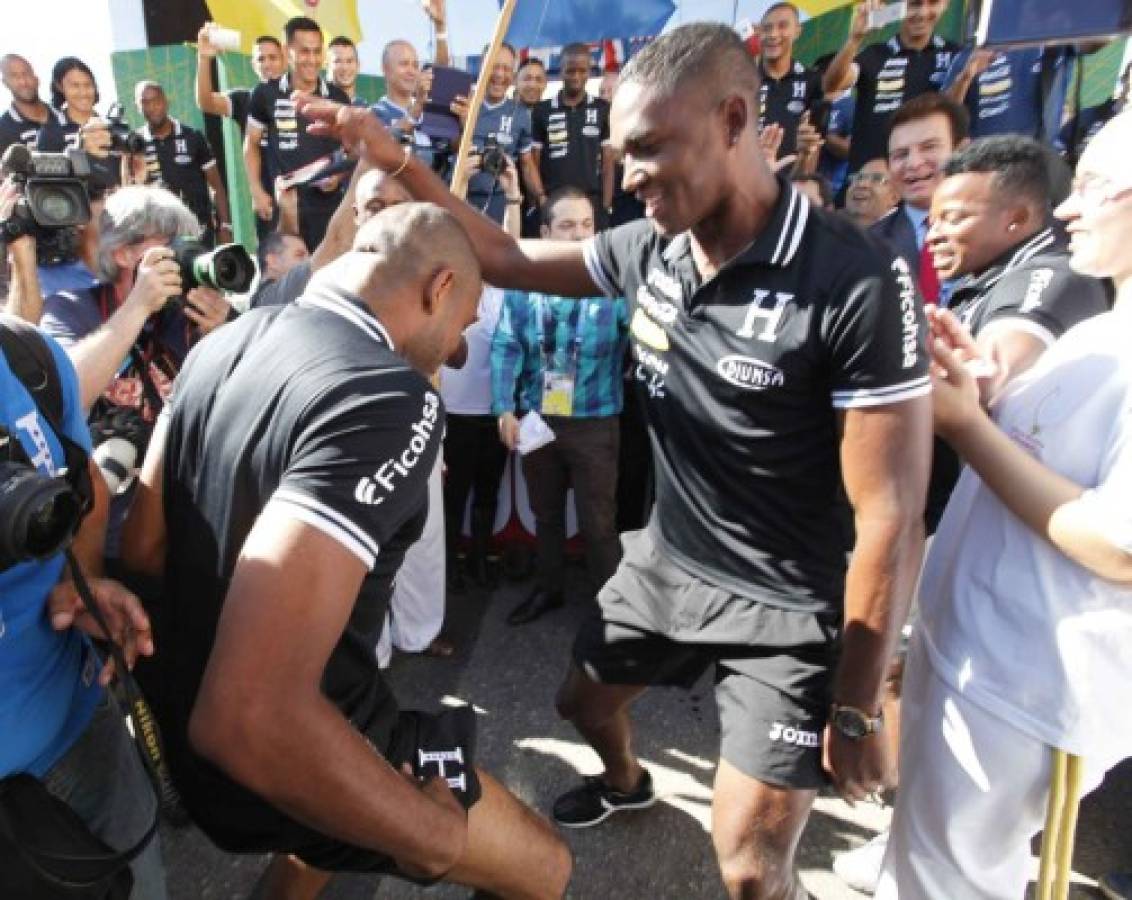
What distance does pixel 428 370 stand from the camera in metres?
1.66

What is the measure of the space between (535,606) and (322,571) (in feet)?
8.78

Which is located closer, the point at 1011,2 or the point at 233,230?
the point at 1011,2

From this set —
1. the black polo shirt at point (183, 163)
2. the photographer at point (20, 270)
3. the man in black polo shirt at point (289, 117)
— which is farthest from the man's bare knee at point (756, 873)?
the black polo shirt at point (183, 163)

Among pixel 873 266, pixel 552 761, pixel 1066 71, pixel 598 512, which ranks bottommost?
pixel 552 761

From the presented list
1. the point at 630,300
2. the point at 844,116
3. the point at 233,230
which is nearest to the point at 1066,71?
the point at 844,116

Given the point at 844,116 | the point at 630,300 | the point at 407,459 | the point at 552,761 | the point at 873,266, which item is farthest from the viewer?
the point at 844,116

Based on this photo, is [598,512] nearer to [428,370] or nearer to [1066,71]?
[428,370]

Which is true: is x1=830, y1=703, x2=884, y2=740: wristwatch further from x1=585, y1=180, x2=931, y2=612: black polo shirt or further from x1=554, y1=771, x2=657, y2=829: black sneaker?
x1=554, y1=771, x2=657, y2=829: black sneaker

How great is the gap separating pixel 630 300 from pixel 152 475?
1.21m

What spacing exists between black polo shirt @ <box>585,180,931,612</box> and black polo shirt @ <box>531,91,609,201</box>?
4.50 m

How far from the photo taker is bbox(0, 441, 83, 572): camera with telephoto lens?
100 cm

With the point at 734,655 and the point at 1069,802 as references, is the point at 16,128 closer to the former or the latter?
the point at 734,655

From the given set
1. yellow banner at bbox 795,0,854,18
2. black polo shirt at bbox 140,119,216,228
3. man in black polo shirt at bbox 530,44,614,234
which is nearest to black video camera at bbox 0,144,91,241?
man in black polo shirt at bbox 530,44,614,234

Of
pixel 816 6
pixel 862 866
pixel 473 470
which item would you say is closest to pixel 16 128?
pixel 473 470
